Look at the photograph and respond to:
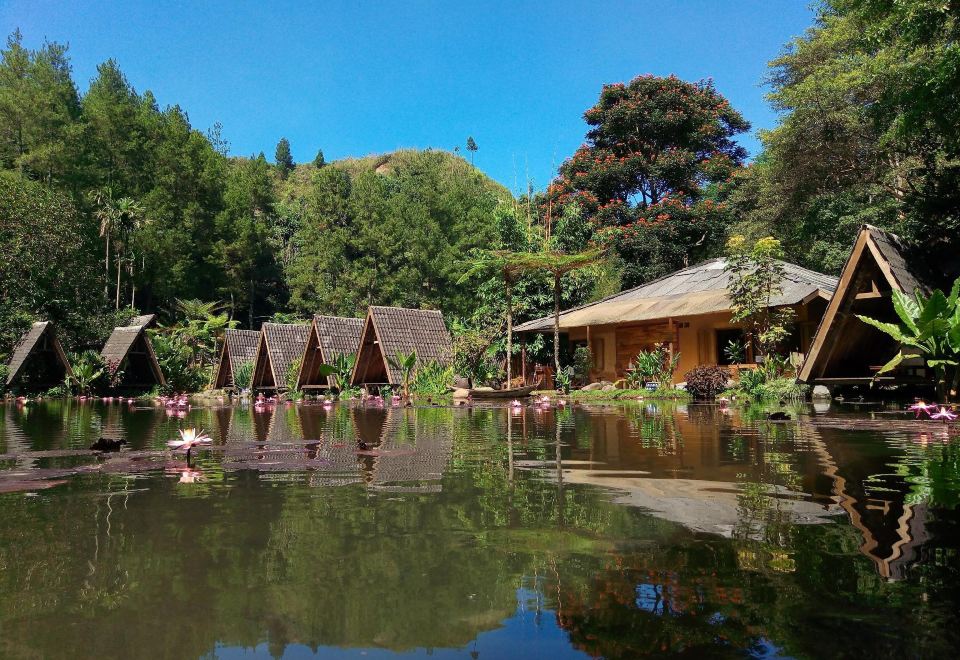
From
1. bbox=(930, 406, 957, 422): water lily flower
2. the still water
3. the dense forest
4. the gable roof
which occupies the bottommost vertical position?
the still water

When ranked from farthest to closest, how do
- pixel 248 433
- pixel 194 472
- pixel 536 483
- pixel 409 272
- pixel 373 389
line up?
pixel 409 272 < pixel 373 389 < pixel 248 433 < pixel 194 472 < pixel 536 483

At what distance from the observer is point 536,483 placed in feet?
11.3

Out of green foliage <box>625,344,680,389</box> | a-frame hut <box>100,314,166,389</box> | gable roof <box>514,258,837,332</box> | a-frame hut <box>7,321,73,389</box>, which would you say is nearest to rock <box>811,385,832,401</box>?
gable roof <box>514,258,837,332</box>

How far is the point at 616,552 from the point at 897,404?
993 centimetres

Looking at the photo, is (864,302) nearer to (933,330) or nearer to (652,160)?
(933,330)

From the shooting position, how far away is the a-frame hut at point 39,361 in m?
21.0

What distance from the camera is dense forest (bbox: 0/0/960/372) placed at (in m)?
15.1

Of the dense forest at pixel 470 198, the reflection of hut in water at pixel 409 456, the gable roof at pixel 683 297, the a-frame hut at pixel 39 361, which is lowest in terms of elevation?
the reflection of hut in water at pixel 409 456

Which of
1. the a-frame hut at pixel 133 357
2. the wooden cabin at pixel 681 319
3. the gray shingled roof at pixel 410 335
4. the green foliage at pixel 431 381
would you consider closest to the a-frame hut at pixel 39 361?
the a-frame hut at pixel 133 357

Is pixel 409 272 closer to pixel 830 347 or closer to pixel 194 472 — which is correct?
pixel 830 347

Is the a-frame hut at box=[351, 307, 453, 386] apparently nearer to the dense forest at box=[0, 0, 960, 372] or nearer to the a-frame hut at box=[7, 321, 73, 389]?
the dense forest at box=[0, 0, 960, 372]

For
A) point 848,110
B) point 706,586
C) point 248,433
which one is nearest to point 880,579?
point 706,586

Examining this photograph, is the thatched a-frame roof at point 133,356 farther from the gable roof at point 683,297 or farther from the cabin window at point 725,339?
the cabin window at point 725,339

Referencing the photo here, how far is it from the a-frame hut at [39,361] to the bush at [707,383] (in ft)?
64.1
